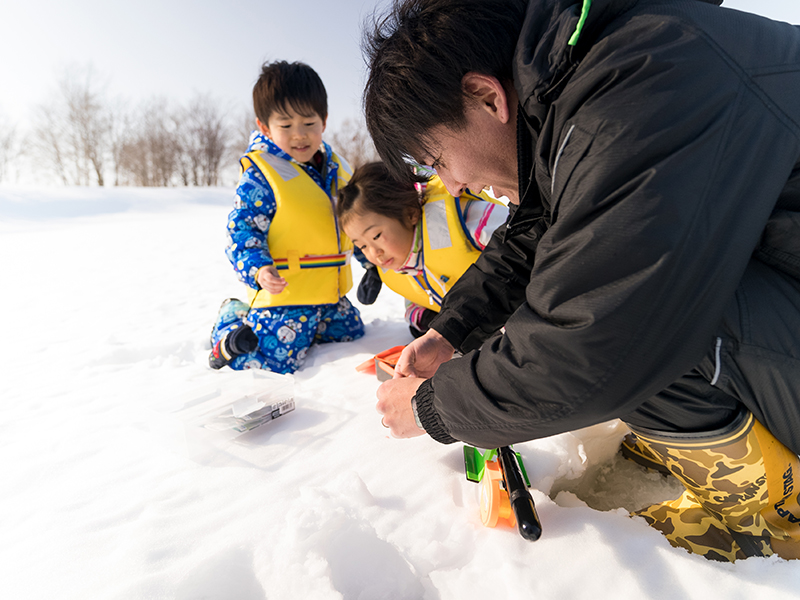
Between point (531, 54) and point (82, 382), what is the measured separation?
2.20 m

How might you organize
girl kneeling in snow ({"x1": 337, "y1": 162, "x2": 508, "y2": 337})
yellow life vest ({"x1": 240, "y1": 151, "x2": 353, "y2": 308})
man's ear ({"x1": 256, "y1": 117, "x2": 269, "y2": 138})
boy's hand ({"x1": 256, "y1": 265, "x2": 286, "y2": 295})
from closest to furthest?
girl kneeling in snow ({"x1": 337, "y1": 162, "x2": 508, "y2": 337}) → boy's hand ({"x1": 256, "y1": 265, "x2": 286, "y2": 295}) → yellow life vest ({"x1": 240, "y1": 151, "x2": 353, "y2": 308}) → man's ear ({"x1": 256, "y1": 117, "x2": 269, "y2": 138})

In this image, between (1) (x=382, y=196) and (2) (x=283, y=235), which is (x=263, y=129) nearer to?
(2) (x=283, y=235)

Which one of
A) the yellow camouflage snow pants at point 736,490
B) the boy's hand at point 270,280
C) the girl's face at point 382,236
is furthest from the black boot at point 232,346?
the yellow camouflage snow pants at point 736,490

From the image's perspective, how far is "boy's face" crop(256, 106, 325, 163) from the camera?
2330mm

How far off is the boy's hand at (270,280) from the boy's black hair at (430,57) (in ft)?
4.32

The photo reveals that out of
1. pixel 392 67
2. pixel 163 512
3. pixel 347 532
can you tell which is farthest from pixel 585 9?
pixel 163 512

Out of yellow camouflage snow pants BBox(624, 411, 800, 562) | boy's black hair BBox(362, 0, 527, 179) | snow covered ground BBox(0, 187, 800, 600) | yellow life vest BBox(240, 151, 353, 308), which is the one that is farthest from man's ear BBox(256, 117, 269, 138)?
yellow camouflage snow pants BBox(624, 411, 800, 562)

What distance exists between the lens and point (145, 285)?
371 cm

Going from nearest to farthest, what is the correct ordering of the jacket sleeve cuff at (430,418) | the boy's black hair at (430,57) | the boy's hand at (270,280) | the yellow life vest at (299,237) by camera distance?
1. the boy's black hair at (430,57)
2. the jacket sleeve cuff at (430,418)
3. the boy's hand at (270,280)
4. the yellow life vest at (299,237)

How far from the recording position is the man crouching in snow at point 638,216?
618 millimetres

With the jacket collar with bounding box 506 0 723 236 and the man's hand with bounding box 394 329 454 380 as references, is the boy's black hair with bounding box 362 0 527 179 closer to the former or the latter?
the jacket collar with bounding box 506 0 723 236

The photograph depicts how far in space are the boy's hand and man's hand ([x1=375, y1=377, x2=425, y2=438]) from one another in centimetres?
119

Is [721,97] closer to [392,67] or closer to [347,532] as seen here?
[392,67]

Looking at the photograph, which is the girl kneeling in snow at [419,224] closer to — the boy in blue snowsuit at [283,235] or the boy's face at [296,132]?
the boy in blue snowsuit at [283,235]
